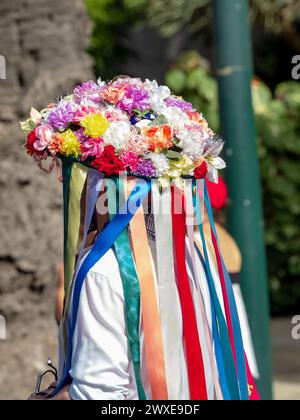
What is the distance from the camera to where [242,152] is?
6.12 metres

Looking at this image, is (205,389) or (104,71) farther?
(104,71)

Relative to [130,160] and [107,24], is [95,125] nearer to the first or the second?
[130,160]

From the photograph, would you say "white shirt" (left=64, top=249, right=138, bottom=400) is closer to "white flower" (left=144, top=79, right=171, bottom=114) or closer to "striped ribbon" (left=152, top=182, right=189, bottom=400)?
"striped ribbon" (left=152, top=182, right=189, bottom=400)

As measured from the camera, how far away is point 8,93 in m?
6.71

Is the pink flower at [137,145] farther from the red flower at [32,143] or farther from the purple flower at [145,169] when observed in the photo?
the red flower at [32,143]

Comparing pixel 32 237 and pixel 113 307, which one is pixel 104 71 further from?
pixel 113 307

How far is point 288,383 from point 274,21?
567 centimetres

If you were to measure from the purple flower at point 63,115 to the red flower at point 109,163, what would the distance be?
0.18 m

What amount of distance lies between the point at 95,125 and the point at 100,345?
67 centimetres

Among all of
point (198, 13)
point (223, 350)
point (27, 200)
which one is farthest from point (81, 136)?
point (198, 13)

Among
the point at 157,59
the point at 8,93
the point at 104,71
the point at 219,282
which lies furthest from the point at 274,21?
the point at 219,282

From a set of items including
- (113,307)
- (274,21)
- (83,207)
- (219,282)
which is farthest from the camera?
(274,21)

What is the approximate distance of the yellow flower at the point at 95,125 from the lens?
11.1 feet

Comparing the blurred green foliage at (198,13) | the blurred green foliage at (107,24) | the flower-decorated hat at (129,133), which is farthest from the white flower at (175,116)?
the blurred green foliage at (107,24)
